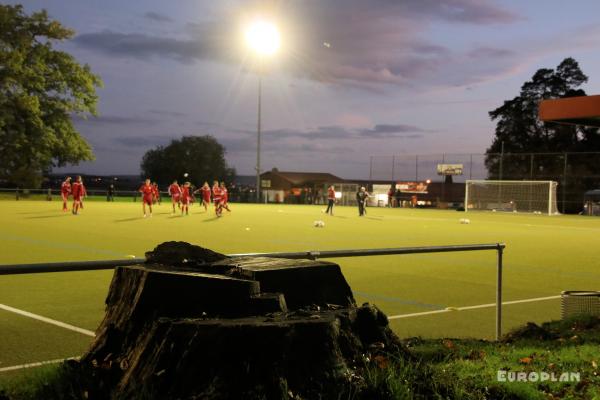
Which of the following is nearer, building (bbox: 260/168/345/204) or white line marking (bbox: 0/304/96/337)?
white line marking (bbox: 0/304/96/337)

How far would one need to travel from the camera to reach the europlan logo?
4.20 m

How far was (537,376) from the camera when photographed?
14.2 ft

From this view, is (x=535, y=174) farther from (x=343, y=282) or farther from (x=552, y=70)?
(x=343, y=282)

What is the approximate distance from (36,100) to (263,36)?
20.2 meters

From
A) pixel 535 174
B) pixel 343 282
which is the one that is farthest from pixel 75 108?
pixel 343 282

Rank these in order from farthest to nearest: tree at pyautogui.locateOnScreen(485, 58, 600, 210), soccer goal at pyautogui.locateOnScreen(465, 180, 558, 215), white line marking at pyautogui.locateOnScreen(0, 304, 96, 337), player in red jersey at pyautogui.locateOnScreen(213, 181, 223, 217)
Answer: tree at pyautogui.locateOnScreen(485, 58, 600, 210) → soccer goal at pyautogui.locateOnScreen(465, 180, 558, 215) → player in red jersey at pyautogui.locateOnScreen(213, 181, 223, 217) → white line marking at pyautogui.locateOnScreen(0, 304, 96, 337)

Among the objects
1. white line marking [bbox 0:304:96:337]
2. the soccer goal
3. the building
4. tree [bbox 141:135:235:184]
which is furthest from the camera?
tree [bbox 141:135:235:184]

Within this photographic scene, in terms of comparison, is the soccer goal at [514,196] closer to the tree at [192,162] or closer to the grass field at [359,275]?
the grass field at [359,275]

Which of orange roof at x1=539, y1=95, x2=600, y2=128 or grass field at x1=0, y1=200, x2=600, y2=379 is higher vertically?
orange roof at x1=539, y1=95, x2=600, y2=128

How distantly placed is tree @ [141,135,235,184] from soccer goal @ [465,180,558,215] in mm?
64909

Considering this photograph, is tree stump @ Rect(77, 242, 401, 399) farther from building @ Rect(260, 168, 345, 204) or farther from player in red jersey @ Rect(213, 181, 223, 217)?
building @ Rect(260, 168, 345, 204)

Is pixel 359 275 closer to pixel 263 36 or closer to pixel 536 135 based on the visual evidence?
pixel 263 36

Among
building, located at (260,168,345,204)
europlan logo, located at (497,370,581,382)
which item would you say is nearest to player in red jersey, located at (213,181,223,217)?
europlan logo, located at (497,370,581,382)

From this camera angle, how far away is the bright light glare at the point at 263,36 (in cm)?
5706
